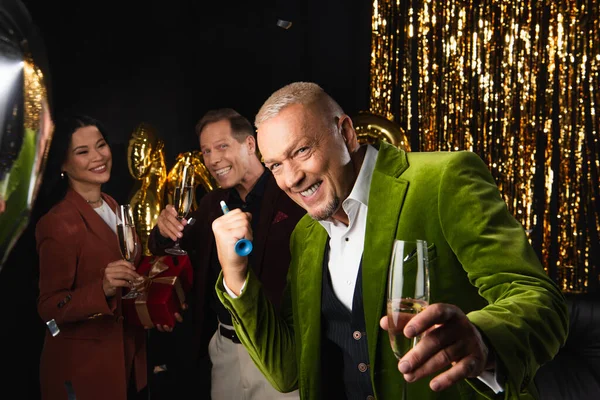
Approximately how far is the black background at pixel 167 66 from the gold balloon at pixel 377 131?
0.52 metres

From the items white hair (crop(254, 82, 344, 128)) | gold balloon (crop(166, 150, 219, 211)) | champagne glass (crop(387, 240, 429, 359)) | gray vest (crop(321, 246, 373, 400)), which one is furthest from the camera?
gold balloon (crop(166, 150, 219, 211))

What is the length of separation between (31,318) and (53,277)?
9.2 inches

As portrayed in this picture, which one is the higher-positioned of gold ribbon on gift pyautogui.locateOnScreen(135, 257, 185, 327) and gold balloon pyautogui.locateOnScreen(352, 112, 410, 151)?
gold balloon pyautogui.locateOnScreen(352, 112, 410, 151)

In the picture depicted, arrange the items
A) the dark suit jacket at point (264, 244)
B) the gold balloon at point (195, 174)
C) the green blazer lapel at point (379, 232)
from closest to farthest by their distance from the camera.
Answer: the green blazer lapel at point (379, 232) → the dark suit jacket at point (264, 244) → the gold balloon at point (195, 174)

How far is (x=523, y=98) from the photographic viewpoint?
3.43 meters

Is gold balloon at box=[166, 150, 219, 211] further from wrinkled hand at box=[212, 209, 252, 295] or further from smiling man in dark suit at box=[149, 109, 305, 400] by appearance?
wrinkled hand at box=[212, 209, 252, 295]

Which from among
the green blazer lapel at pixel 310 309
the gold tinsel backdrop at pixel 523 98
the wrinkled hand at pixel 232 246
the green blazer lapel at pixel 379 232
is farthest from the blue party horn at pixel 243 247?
the gold tinsel backdrop at pixel 523 98

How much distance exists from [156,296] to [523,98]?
2215 millimetres

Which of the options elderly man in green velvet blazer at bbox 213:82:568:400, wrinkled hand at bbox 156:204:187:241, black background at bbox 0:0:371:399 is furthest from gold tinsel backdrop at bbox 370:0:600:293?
elderly man in green velvet blazer at bbox 213:82:568:400

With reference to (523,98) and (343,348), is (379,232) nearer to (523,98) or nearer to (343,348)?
(343,348)

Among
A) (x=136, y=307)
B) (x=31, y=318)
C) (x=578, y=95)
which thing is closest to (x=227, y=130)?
(x=136, y=307)

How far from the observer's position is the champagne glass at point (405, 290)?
3.38 ft

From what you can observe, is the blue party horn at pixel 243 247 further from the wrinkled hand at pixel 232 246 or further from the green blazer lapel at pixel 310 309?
the green blazer lapel at pixel 310 309

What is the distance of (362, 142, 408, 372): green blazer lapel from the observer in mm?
1403
